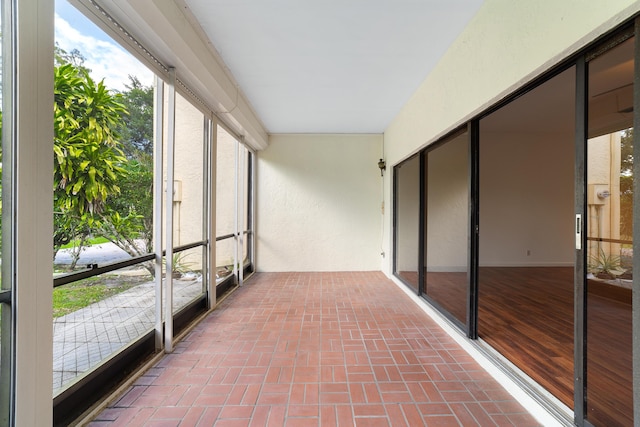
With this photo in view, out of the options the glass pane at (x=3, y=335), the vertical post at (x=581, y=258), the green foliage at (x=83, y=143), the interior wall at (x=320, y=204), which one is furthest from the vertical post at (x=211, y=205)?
the vertical post at (x=581, y=258)

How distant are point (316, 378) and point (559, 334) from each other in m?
2.39

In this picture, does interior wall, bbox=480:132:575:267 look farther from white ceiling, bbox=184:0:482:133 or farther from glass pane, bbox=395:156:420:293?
white ceiling, bbox=184:0:482:133

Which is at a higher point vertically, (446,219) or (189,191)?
(189,191)

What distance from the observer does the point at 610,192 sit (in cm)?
154

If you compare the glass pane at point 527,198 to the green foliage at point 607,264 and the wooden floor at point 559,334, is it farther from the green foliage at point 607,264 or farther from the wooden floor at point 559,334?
the green foliage at point 607,264

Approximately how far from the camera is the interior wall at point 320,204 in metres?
5.51

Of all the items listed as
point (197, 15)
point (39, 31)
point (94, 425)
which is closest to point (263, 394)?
point (94, 425)

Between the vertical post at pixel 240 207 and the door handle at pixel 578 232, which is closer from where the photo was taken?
the door handle at pixel 578 232

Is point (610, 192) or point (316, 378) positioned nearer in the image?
point (610, 192)

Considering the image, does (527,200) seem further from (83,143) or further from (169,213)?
(83,143)

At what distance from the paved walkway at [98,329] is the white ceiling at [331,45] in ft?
7.44

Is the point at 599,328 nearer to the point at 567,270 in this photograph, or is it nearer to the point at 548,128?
the point at 567,270

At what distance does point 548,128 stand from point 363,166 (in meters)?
3.83

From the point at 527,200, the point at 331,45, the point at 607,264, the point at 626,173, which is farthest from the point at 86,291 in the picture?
the point at 527,200
